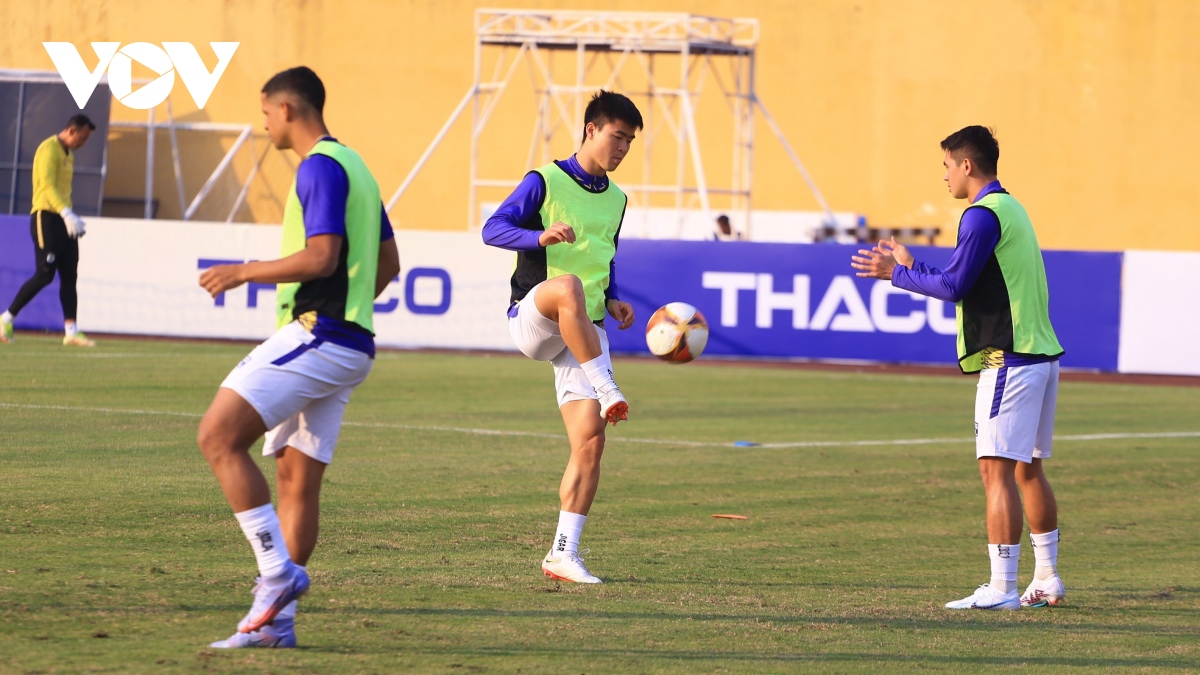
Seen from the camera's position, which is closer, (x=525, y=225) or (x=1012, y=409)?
(x=1012, y=409)

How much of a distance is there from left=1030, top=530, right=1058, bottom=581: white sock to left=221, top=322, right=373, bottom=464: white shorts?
3345 millimetres

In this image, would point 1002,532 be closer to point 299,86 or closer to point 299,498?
point 299,498

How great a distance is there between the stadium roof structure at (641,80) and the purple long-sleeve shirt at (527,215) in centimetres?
2253

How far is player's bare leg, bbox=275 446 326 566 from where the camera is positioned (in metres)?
5.59

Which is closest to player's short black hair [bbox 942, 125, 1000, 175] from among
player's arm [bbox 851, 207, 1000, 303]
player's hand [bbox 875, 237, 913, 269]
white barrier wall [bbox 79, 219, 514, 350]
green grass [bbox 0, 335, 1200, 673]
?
player's arm [bbox 851, 207, 1000, 303]

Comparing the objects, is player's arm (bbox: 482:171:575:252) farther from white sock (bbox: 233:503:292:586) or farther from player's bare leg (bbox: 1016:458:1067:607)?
player's bare leg (bbox: 1016:458:1067:607)

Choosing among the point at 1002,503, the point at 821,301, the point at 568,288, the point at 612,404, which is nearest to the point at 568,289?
the point at 568,288

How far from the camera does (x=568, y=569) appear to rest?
6.92 metres

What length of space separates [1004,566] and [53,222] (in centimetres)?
1322

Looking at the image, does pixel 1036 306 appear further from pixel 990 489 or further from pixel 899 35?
pixel 899 35

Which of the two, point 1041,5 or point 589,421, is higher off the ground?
point 1041,5

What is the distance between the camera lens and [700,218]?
34000 millimetres

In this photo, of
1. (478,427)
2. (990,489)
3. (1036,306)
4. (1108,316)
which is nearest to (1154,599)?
(990,489)

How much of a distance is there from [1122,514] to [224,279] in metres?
6.73
